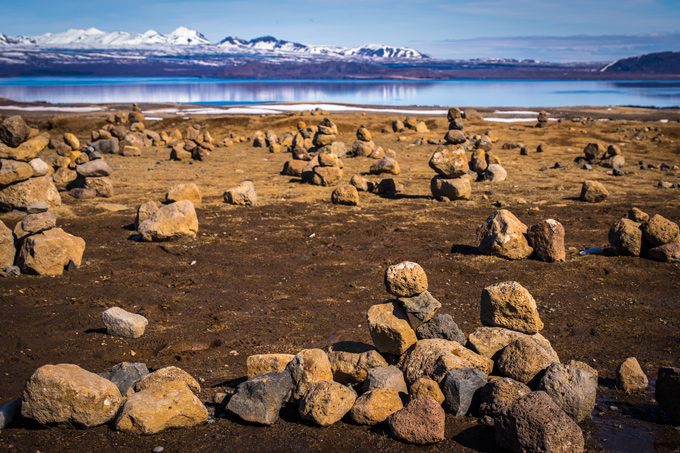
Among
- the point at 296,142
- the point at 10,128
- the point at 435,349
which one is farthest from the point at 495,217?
the point at 296,142

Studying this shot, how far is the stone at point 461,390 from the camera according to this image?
6.31 m

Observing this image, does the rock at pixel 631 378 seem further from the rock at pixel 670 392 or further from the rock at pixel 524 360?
the rock at pixel 524 360

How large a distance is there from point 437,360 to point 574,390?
4.15 ft

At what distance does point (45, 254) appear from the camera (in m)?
10.8

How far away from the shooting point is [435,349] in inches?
269

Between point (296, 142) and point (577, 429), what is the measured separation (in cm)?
2289

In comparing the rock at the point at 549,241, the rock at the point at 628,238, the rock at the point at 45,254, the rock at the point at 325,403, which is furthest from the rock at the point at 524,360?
the rock at the point at 45,254

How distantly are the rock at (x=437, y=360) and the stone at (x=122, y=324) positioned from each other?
3.51 m

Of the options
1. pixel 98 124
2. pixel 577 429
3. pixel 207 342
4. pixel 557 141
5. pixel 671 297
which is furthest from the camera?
pixel 98 124

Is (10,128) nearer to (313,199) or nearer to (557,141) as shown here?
(313,199)

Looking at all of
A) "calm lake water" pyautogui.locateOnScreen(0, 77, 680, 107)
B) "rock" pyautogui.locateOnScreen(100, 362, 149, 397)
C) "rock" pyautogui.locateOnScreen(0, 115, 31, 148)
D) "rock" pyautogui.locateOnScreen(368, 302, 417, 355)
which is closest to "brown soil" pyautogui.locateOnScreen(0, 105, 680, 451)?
"rock" pyautogui.locateOnScreen(100, 362, 149, 397)

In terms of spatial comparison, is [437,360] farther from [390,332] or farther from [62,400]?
[62,400]

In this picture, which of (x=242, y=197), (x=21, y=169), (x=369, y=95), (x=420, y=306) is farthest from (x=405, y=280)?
(x=369, y=95)

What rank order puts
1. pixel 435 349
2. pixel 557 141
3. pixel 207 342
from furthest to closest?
pixel 557 141 < pixel 207 342 < pixel 435 349
